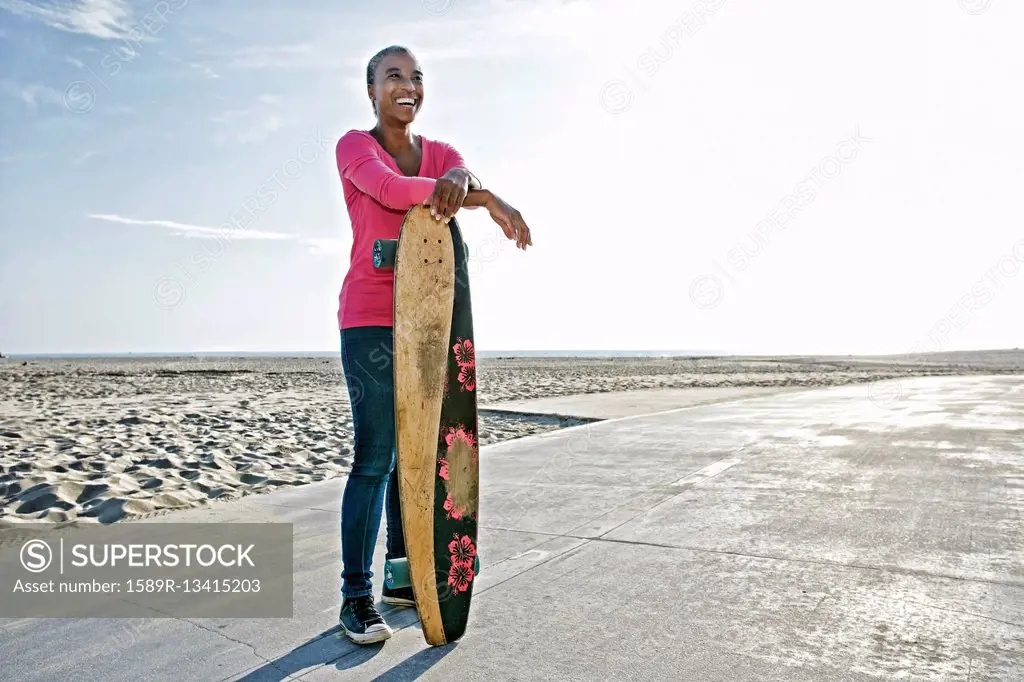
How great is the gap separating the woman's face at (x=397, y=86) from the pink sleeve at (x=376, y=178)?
144mm

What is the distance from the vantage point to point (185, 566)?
2.88m

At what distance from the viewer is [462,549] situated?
→ 7.20ft

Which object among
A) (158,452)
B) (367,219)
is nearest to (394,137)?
(367,219)

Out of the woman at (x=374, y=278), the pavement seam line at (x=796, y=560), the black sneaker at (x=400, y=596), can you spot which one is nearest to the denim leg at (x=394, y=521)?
the woman at (x=374, y=278)

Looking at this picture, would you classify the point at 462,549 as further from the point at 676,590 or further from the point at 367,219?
the point at 367,219

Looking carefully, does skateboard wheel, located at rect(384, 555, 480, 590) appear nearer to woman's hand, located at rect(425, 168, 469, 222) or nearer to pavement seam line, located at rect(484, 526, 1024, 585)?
pavement seam line, located at rect(484, 526, 1024, 585)

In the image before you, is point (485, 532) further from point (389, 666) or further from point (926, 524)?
point (926, 524)

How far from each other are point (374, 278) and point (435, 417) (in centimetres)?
50

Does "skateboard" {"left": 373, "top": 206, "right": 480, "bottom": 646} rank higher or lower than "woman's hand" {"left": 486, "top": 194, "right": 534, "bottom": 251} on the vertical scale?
lower

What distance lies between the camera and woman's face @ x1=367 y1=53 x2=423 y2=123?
2346mm

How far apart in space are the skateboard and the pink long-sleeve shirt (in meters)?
0.11

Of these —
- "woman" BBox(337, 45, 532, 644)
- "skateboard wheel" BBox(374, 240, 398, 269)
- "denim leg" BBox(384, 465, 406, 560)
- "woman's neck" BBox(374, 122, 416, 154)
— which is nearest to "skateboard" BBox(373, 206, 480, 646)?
"skateboard wheel" BBox(374, 240, 398, 269)

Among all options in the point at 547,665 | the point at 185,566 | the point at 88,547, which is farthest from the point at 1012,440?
the point at 88,547

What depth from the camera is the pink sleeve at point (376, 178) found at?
6.82 ft
